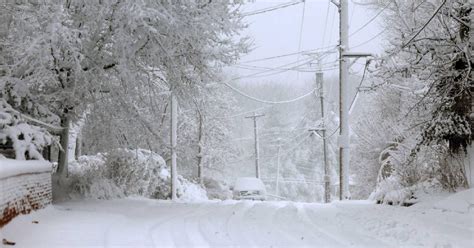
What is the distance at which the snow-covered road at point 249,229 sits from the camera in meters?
6.90

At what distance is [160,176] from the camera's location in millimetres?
23969

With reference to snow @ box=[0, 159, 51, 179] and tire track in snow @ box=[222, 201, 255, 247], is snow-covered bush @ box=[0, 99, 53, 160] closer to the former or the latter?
snow @ box=[0, 159, 51, 179]

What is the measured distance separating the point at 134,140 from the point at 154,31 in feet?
19.9

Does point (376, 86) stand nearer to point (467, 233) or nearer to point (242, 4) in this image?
point (242, 4)

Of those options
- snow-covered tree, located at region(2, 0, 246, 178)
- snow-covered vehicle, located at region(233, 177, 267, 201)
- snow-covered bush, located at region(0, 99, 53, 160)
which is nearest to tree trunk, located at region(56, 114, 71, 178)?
snow-covered tree, located at region(2, 0, 246, 178)

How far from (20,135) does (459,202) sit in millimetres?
8145

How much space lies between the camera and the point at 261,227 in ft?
28.5

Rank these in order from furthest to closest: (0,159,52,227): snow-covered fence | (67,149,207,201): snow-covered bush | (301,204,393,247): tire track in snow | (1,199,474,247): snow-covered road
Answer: (67,149,207,201): snow-covered bush, (0,159,52,227): snow-covered fence, (301,204,393,247): tire track in snow, (1,199,474,247): snow-covered road

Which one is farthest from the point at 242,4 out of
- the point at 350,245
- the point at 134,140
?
the point at 350,245

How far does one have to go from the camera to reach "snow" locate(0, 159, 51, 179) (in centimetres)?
740

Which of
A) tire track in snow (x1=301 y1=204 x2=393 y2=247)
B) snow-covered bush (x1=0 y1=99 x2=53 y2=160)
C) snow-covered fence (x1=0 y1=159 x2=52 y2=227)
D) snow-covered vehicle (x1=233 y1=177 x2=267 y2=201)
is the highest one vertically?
snow-covered bush (x1=0 y1=99 x2=53 y2=160)

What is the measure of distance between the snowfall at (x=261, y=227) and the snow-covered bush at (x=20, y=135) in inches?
45.7

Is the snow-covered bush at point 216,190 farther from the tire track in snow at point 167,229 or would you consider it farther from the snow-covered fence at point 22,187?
the snow-covered fence at point 22,187

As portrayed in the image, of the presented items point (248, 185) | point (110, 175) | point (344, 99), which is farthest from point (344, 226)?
point (248, 185)
